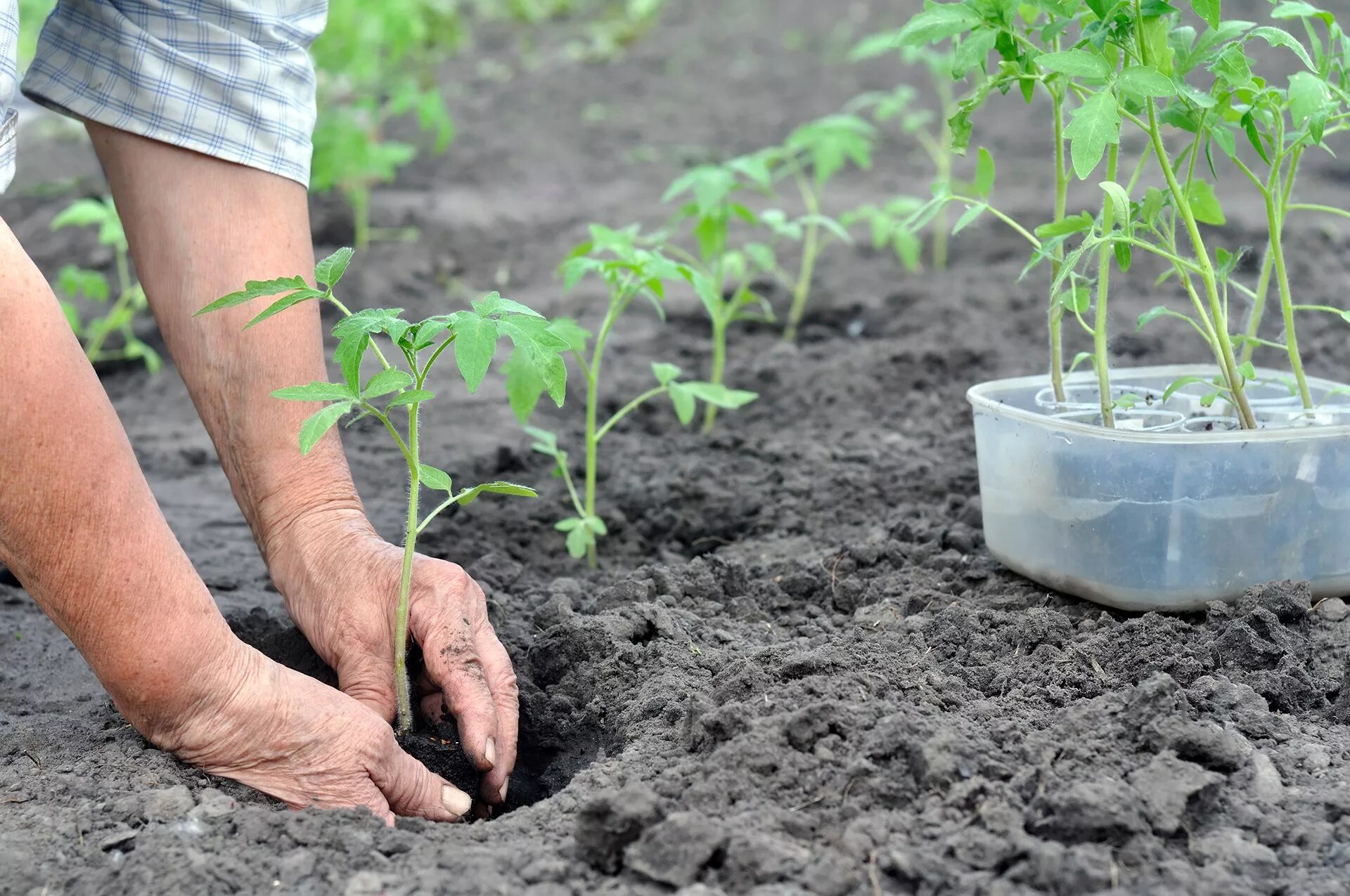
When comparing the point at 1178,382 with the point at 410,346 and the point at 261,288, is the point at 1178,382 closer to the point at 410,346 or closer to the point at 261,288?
the point at 410,346

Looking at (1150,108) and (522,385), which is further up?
(1150,108)

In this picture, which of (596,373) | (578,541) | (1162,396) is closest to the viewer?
(1162,396)

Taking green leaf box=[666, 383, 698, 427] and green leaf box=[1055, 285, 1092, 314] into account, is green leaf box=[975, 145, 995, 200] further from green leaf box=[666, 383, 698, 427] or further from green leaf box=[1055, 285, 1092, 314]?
green leaf box=[666, 383, 698, 427]

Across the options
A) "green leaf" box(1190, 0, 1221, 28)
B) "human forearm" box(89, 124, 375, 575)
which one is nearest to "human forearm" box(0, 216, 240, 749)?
"human forearm" box(89, 124, 375, 575)

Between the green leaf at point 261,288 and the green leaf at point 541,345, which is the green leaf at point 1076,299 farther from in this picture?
the green leaf at point 261,288

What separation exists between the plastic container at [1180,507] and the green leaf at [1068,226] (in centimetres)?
30

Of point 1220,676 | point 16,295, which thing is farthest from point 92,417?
point 1220,676

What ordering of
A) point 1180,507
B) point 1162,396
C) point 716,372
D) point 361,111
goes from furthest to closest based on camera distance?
point 361,111 < point 716,372 < point 1162,396 < point 1180,507

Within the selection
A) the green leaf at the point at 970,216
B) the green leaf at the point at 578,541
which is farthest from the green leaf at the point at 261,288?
the green leaf at the point at 970,216

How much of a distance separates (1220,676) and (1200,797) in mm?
380

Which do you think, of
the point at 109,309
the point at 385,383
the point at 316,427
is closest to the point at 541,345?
the point at 385,383

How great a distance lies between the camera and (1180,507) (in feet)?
6.51

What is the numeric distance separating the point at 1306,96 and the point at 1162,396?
0.66 m

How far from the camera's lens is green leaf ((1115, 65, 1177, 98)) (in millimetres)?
1750
